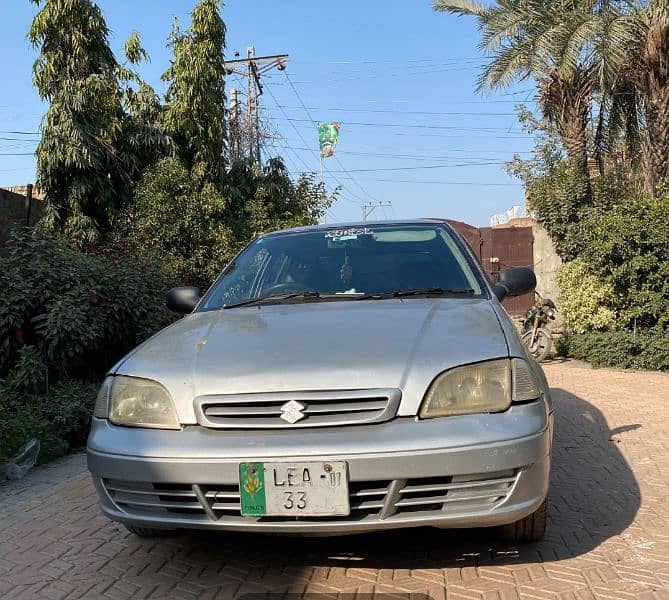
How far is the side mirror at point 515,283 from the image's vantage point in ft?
13.0

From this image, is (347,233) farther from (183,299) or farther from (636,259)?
(636,259)

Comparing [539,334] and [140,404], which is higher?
[140,404]

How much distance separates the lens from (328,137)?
31766mm

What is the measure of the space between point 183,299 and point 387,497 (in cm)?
214

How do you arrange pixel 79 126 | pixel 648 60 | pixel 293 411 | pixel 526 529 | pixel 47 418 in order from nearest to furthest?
1. pixel 293 411
2. pixel 526 529
3. pixel 47 418
4. pixel 79 126
5. pixel 648 60

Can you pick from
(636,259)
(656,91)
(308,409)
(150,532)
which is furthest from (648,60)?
(150,532)

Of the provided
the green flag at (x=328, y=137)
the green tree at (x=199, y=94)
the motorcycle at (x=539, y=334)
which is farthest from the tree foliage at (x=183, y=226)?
the green flag at (x=328, y=137)

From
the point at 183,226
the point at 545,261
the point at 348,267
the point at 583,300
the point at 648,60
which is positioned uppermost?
the point at 648,60

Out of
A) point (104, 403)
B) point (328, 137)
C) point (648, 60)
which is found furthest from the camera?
point (328, 137)

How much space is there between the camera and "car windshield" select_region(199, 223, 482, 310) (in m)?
3.64

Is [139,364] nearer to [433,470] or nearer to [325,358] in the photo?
[325,358]

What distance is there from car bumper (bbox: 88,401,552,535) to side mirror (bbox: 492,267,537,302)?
149 centimetres

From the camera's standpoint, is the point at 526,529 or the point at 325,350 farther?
the point at 526,529

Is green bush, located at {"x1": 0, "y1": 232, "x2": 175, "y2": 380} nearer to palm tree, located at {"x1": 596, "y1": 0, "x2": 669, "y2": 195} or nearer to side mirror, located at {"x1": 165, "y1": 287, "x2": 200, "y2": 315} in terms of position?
side mirror, located at {"x1": 165, "y1": 287, "x2": 200, "y2": 315}
